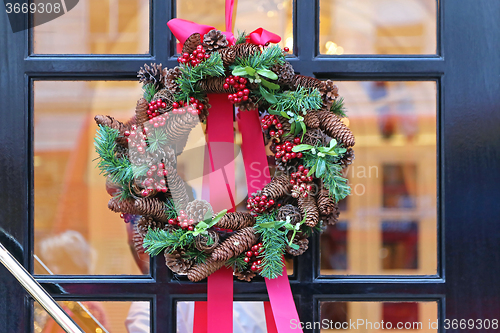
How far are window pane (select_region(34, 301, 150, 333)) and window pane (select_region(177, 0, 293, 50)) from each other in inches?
33.9

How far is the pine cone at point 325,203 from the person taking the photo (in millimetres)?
774

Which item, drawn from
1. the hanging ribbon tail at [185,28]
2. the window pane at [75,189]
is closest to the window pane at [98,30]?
the window pane at [75,189]

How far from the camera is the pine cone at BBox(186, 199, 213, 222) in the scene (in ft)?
2.48

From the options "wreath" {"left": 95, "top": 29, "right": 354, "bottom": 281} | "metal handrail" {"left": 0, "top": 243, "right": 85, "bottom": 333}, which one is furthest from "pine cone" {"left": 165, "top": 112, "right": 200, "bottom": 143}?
"metal handrail" {"left": 0, "top": 243, "right": 85, "bottom": 333}

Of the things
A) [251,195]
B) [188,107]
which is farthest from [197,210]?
[188,107]

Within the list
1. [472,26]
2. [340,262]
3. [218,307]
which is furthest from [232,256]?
[472,26]

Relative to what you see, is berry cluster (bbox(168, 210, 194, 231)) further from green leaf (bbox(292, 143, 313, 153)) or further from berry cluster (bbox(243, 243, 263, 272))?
green leaf (bbox(292, 143, 313, 153))

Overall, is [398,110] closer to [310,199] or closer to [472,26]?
[472,26]

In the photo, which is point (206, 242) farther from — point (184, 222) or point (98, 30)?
point (98, 30)

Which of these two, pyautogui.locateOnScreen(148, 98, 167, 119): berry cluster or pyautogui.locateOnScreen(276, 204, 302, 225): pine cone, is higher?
pyautogui.locateOnScreen(148, 98, 167, 119): berry cluster

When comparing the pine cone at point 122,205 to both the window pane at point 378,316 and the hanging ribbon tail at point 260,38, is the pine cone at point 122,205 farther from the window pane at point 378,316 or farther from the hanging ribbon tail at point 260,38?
the window pane at point 378,316

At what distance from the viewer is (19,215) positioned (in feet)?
3.08

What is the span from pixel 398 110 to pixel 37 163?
1.08 meters

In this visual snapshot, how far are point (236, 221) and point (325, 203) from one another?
0.73ft
